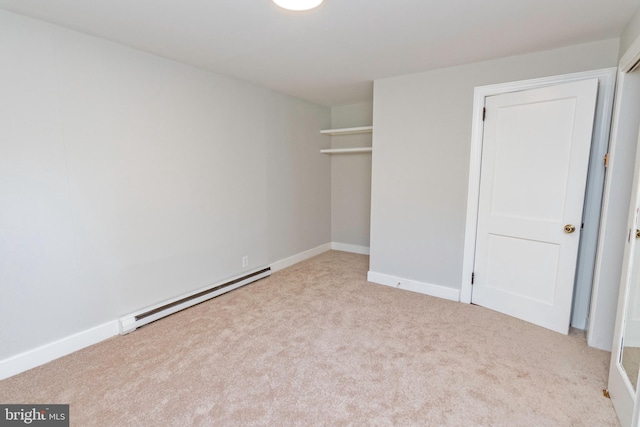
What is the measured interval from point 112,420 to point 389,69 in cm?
350

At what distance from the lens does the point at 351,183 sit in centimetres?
496

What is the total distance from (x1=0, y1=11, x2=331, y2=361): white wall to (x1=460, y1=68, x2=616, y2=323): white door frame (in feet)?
7.89

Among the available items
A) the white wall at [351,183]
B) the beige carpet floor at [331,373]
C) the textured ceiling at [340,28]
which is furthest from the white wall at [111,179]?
the white wall at [351,183]

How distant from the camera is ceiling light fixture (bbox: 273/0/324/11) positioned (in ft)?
5.61

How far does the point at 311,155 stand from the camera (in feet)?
15.2

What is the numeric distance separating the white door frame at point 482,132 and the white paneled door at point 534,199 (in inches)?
2.4

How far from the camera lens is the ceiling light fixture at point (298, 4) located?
1710 millimetres

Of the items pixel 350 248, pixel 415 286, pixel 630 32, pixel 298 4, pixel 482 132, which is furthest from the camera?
pixel 350 248

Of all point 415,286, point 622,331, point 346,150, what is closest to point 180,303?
point 415,286

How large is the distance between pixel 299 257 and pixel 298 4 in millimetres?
3385

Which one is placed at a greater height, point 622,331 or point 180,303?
point 622,331

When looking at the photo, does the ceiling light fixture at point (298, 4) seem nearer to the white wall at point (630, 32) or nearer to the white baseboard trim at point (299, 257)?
the white wall at point (630, 32)

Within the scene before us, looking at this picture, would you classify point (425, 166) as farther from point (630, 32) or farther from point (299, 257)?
point (299, 257)

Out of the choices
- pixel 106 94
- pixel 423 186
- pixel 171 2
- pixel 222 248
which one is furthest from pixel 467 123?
pixel 106 94
